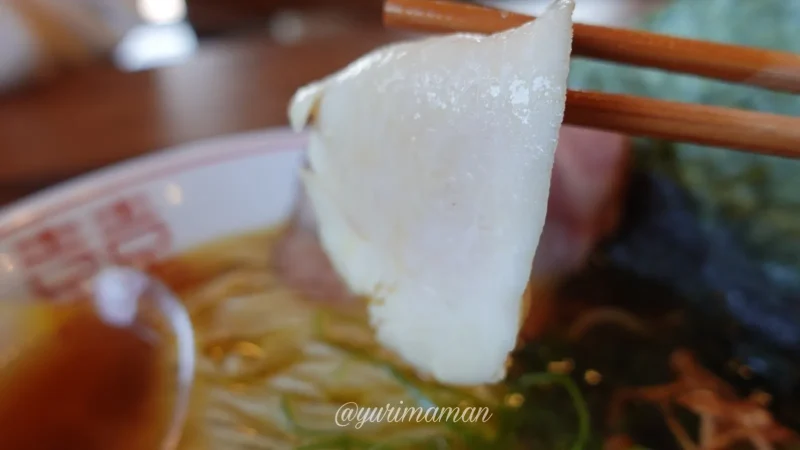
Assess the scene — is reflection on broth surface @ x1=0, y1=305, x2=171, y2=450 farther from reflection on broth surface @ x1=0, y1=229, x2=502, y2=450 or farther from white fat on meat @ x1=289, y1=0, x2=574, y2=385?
white fat on meat @ x1=289, y1=0, x2=574, y2=385

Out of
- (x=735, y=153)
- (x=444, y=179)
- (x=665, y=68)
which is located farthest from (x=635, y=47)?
(x=735, y=153)

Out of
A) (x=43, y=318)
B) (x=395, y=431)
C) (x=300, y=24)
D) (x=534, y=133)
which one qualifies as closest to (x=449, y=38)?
(x=534, y=133)

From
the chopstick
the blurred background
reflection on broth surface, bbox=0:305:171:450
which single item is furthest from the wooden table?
the chopstick

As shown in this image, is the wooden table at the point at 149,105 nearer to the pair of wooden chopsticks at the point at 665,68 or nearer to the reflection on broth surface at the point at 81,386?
the reflection on broth surface at the point at 81,386

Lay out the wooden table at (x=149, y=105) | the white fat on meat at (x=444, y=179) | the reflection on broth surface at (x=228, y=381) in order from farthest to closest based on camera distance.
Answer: the wooden table at (x=149, y=105) < the reflection on broth surface at (x=228, y=381) < the white fat on meat at (x=444, y=179)

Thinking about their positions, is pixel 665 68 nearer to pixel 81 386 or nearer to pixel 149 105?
pixel 81 386

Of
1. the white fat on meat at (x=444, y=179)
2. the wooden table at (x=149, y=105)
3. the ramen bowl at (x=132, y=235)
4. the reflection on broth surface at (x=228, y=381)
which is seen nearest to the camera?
the white fat on meat at (x=444, y=179)

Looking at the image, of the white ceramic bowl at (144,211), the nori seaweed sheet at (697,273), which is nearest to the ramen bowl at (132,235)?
the white ceramic bowl at (144,211)
